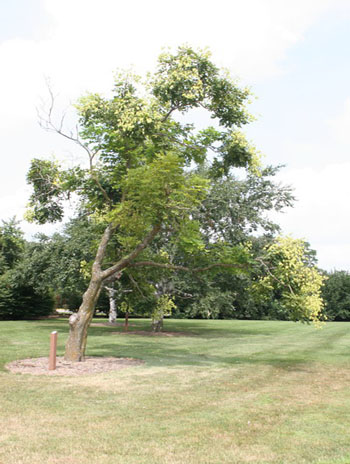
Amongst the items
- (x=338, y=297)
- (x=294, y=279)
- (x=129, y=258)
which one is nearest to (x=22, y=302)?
(x=129, y=258)

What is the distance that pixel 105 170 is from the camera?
51.8 feet

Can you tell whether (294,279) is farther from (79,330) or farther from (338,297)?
(338,297)

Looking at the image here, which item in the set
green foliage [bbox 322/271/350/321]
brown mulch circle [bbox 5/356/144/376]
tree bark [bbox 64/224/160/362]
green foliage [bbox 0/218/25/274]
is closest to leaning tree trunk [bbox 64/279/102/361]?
tree bark [bbox 64/224/160/362]

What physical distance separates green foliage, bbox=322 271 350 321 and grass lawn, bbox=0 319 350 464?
45.2m

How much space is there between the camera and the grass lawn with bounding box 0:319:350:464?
6.06 m

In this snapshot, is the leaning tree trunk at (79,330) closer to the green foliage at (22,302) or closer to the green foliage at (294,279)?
the green foliage at (294,279)

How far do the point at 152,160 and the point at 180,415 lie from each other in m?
8.55

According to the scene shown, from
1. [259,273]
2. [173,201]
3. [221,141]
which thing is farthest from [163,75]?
[259,273]

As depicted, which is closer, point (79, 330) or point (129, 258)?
point (79, 330)

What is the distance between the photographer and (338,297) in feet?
189

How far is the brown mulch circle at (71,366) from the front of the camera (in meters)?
12.5

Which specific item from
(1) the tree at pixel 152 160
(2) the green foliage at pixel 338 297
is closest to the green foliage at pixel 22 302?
(1) the tree at pixel 152 160

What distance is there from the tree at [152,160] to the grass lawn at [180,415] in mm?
3569

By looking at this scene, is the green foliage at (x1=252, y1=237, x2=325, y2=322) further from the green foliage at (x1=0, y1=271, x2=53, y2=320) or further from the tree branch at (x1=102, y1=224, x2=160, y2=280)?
the green foliage at (x1=0, y1=271, x2=53, y2=320)
